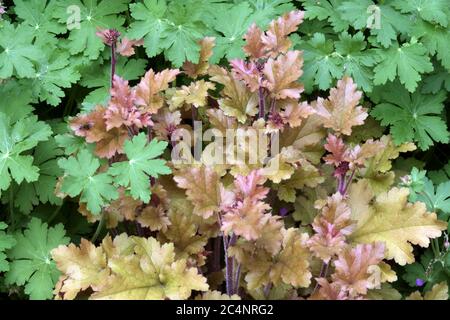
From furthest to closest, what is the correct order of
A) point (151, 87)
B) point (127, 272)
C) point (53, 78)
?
point (53, 78), point (151, 87), point (127, 272)

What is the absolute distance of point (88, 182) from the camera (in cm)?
198

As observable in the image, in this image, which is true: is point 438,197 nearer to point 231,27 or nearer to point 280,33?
point 280,33

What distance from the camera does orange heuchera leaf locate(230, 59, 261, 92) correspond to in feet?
6.84

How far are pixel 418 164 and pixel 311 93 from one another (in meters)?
0.53

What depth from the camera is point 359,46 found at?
90.7 inches

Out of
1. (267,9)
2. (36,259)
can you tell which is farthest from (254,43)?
(36,259)

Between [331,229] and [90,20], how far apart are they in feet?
4.44

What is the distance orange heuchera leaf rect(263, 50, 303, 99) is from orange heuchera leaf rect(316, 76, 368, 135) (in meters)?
0.14

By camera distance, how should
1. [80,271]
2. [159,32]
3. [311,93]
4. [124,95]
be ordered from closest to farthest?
[80,271]
[124,95]
[159,32]
[311,93]

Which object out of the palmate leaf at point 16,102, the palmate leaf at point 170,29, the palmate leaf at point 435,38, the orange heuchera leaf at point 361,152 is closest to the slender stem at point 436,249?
the orange heuchera leaf at point 361,152

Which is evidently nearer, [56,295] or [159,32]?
[56,295]

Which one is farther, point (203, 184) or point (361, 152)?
point (361, 152)
